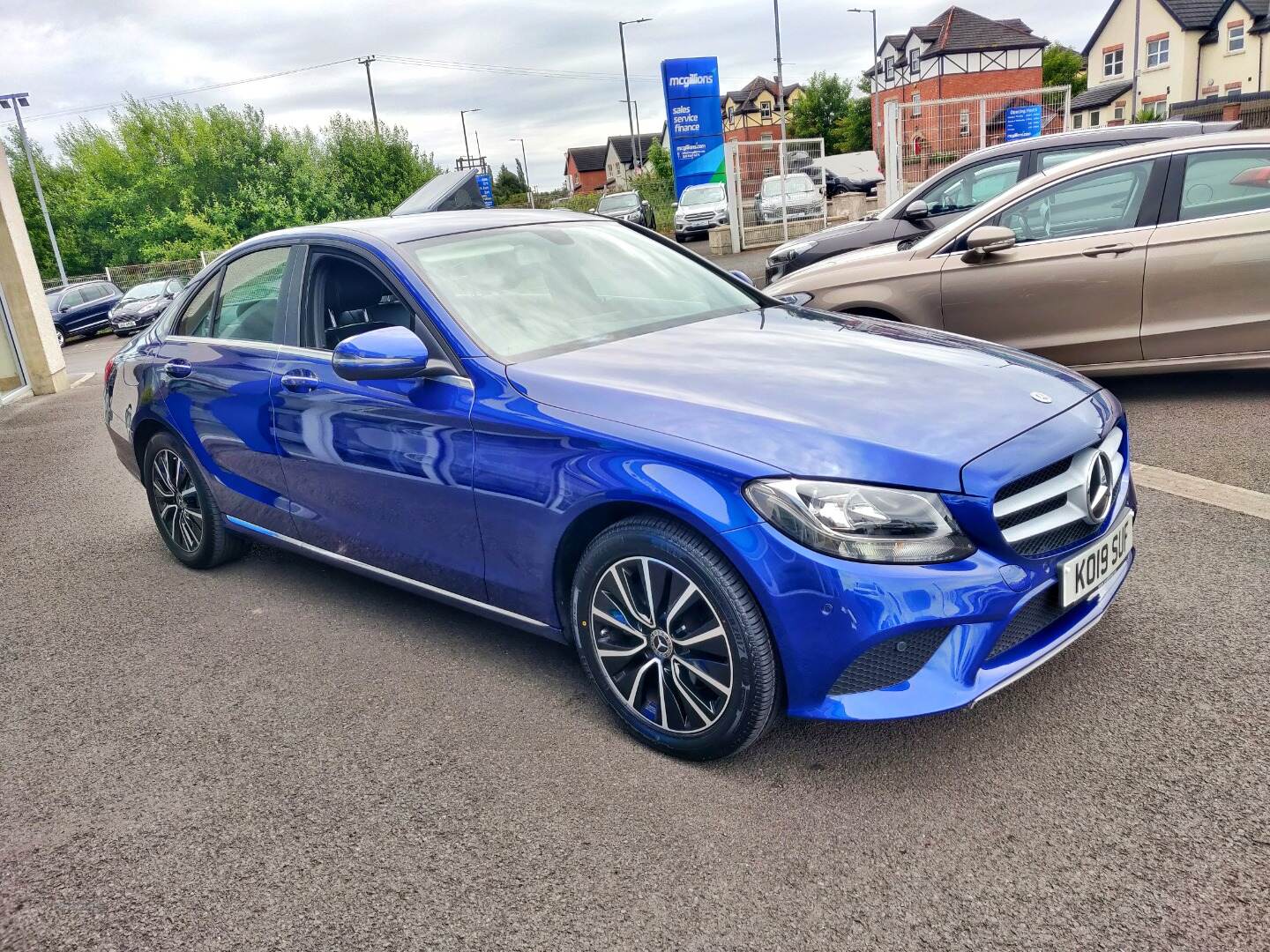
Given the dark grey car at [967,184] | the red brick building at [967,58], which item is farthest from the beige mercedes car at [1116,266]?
the red brick building at [967,58]

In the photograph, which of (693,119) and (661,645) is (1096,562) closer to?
(661,645)

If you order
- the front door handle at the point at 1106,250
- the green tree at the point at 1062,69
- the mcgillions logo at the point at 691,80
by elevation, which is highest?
the green tree at the point at 1062,69

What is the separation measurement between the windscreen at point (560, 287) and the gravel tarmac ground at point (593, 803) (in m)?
1.20

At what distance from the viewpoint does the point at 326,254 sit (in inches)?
157

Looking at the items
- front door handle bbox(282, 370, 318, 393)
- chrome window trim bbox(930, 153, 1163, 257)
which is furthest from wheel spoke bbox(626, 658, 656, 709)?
chrome window trim bbox(930, 153, 1163, 257)

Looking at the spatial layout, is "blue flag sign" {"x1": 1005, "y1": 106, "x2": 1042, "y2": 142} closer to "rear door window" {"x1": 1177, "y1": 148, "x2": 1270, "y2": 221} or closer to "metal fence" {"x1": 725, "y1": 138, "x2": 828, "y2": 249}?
"metal fence" {"x1": 725, "y1": 138, "x2": 828, "y2": 249}

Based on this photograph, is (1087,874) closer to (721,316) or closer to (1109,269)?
(721,316)

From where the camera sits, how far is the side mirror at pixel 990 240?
241 inches

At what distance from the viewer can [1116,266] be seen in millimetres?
6035

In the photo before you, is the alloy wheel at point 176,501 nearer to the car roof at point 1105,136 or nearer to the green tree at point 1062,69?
the car roof at point 1105,136

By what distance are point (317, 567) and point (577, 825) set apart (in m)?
2.74

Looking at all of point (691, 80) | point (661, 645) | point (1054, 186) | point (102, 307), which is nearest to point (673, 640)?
point (661, 645)

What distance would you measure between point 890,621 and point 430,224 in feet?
8.33

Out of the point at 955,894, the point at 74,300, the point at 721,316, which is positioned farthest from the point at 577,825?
the point at 74,300
